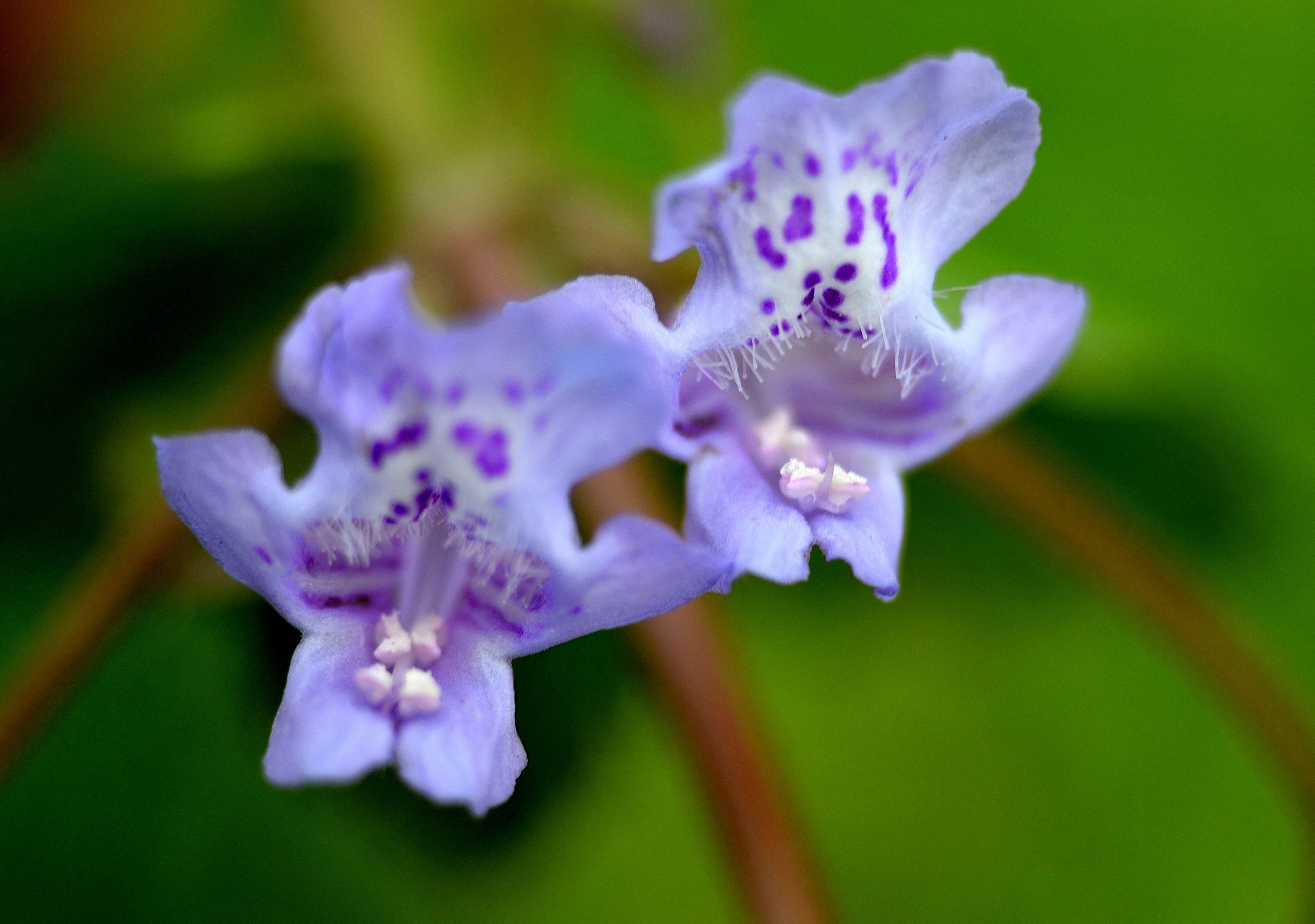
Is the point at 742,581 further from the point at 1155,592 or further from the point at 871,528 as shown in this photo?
the point at 871,528

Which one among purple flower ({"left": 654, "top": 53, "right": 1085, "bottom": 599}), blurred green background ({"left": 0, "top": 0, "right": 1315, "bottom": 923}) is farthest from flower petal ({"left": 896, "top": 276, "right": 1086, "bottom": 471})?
blurred green background ({"left": 0, "top": 0, "right": 1315, "bottom": 923})

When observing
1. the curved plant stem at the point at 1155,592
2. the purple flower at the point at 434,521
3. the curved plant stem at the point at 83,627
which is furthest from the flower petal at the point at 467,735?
the curved plant stem at the point at 1155,592

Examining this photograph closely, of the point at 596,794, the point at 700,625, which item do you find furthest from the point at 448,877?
the point at 700,625

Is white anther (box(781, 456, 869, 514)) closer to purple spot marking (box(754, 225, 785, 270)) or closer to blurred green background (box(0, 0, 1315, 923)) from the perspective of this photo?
purple spot marking (box(754, 225, 785, 270))

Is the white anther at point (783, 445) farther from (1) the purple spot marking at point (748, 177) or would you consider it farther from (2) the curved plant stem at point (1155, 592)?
(2) the curved plant stem at point (1155, 592)

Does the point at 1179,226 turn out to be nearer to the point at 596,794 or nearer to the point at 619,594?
the point at 596,794

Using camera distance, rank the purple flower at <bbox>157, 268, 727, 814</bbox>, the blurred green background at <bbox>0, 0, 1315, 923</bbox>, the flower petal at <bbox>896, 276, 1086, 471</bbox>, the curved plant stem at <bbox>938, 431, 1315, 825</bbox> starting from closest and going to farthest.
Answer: the purple flower at <bbox>157, 268, 727, 814</bbox> < the flower petal at <bbox>896, 276, 1086, 471</bbox> < the curved plant stem at <bbox>938, 431, 1315, 825</bbox> < the blurred green background at <bbox>0, 0, 1315, 923</bbox>

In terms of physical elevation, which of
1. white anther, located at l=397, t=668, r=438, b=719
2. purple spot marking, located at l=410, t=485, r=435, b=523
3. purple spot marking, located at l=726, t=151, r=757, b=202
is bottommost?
white anther, located at l=397, t=668, r=438, b=719
